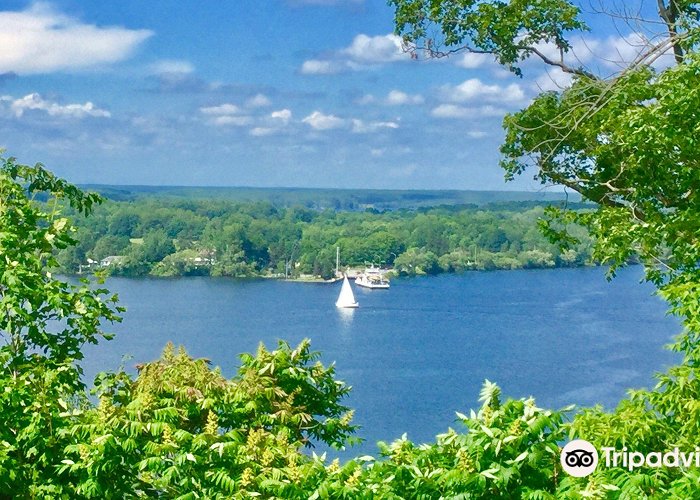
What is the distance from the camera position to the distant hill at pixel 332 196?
79.1 m

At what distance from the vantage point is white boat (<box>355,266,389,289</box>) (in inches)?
1848

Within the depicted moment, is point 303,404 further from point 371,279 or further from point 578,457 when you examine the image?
point 371,279

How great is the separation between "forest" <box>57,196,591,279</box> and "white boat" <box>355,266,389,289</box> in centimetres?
219

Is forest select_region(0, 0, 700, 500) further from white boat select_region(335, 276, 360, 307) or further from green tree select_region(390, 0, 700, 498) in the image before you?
white boat select_region(335, 276, 360, 307)

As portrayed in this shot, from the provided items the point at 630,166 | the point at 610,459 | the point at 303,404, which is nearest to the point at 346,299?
the point at 630,166

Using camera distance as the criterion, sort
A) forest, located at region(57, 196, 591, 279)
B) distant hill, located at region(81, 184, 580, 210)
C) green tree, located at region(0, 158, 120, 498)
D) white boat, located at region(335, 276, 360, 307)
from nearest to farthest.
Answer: green tree, located at region(0, 158, 120, 498)
white boat, located at region(335, 276, 360, 307)
forest, located at region(57, 196, 591, 279)
distant hill, located at region(81, 184, 580, 210)

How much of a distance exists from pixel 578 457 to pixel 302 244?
50.8m

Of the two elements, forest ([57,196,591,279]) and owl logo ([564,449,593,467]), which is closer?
owl logo ([564,449,593,467])

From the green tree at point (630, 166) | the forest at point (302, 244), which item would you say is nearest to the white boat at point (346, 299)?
the forest at point (302, 244)

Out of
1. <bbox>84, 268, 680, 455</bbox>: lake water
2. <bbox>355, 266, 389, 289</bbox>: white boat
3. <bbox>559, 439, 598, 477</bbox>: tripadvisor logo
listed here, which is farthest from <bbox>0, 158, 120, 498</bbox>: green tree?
<bbox>355, 266, 389, 289</bbox>: white boat

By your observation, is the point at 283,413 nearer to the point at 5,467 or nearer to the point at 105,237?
the point at 5,467

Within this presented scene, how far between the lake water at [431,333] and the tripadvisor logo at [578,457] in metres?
13.3

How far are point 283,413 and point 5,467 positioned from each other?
1.07m

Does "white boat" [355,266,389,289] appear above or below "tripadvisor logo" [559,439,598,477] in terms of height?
below
